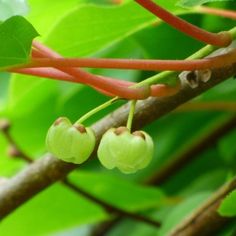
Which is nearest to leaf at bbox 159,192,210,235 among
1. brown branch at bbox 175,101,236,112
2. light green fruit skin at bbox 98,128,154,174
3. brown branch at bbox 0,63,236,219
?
brown branch at bbox 175,101,236,112

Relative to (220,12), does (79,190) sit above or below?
below

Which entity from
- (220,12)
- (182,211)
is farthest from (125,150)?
(182,211)

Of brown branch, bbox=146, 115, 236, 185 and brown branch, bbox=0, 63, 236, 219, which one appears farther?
brown branch, bbox=146, 115, 236, 185

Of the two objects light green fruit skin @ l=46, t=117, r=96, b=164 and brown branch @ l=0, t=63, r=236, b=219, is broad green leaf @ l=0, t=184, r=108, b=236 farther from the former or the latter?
light green fruit skin @ l=46, t=117, r=96, b=164

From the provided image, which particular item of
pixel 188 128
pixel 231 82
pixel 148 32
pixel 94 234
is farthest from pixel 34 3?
pixel 94 234

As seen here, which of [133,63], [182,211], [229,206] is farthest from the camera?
[182,211]

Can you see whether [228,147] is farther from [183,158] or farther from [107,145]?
[107,145]
